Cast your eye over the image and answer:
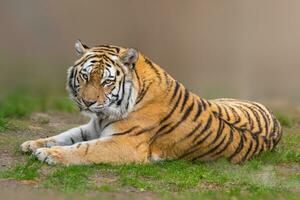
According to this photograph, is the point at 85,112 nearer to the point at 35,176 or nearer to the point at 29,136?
the point at 35,176

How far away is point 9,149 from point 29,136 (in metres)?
0.79

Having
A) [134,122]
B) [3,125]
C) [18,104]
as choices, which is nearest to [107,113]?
[134,122]

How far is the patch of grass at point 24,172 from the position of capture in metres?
5.49

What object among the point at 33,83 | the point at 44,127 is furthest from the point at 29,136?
the point at 33,83

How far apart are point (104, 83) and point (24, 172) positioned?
3.24 ft

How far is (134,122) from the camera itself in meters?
6.21

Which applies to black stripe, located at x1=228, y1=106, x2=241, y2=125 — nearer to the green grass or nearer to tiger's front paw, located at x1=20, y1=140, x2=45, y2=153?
the green grass

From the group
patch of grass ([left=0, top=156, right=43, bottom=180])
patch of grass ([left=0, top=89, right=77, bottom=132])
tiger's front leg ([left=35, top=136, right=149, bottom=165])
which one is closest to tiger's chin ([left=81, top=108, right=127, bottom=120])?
tiger's front leg ([left=35, top=136, right=149, bottom=165])

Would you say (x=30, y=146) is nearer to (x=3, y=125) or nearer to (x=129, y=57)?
(x=129, y=57)

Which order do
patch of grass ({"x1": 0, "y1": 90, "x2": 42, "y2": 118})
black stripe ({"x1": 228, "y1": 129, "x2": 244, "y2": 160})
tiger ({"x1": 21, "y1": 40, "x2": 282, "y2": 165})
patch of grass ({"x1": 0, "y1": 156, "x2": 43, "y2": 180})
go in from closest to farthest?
patch of grass ({"x1": 0, "y1": 156, "x2": 43, "y2": 180}), tiger ({"x1": 21, "y1": 40, "x2": 282, "y2": 165}), black stripe ({"x1": 228, "y1": 129, "x2": 244, "y2": 160}), patch of grass ({"x1": 0, "y1": 90, "x2": 42, "y2": 118})

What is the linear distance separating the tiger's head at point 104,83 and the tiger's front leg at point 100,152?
23 cm

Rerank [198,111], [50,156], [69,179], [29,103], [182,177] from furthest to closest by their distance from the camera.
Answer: [29,103]
[198,111]
[50,156]
[182,177]
[69,179]

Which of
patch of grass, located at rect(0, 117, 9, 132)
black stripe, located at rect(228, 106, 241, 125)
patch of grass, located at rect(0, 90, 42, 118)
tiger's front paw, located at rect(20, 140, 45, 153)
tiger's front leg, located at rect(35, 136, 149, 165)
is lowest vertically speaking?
patch of grass, located at rect(0, 90, 42, 118)

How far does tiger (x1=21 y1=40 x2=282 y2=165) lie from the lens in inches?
239
